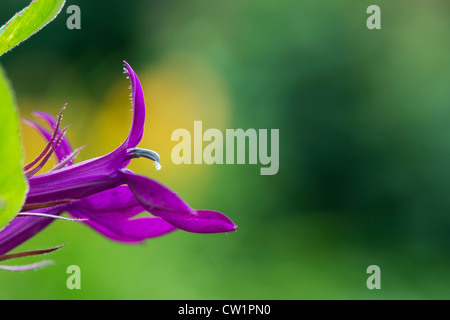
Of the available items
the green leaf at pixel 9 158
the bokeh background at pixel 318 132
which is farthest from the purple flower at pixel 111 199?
the bokeh background at pixel 318 132

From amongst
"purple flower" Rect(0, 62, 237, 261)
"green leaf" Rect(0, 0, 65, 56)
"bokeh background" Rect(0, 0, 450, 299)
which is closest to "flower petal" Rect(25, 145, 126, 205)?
"purple flower" Rect(0, 62, 237, 261)

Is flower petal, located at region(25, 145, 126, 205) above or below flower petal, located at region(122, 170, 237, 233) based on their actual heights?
above

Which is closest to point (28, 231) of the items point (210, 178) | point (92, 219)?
point (92, 219)

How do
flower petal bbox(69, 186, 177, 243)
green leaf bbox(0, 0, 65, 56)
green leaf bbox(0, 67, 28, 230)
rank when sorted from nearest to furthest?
green leaf bbox(0, 67, 28, 230), green leaf bbox(0, 0, 65, 56), flower petal bbox(69, 186, 177, 243)

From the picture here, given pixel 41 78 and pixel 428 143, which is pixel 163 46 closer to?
pixel 41 78

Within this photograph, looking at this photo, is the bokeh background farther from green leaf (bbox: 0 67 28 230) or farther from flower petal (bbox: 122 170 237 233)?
green leaf (bbox: 0 67 28 230)

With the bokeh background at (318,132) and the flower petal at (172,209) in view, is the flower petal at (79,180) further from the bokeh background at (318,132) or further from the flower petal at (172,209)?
the bokeh background at (318,132)

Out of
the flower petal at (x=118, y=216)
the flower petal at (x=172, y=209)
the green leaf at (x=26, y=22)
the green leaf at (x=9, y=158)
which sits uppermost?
the green leaf at (x=26, y=22)
